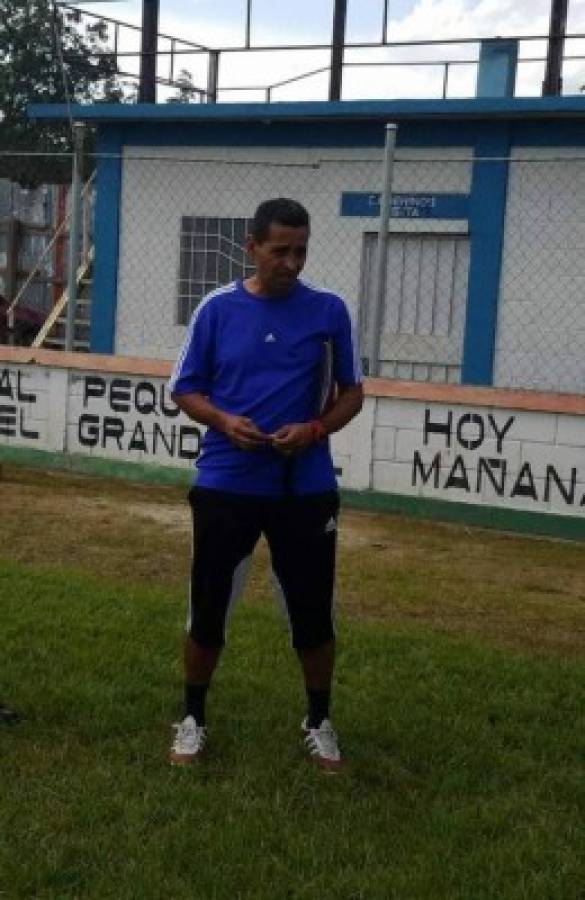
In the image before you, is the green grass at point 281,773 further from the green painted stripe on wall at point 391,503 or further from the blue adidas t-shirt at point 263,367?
the green painted stripe on wall at point 391,503

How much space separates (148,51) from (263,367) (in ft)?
48.7

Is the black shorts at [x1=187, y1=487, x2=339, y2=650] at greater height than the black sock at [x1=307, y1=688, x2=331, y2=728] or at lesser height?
greater

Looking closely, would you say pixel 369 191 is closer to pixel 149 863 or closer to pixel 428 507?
pixel 428 507

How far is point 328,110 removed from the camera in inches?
584

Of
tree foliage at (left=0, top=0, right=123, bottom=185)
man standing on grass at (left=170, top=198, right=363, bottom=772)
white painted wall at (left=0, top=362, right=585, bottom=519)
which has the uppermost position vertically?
tree foliage at (left=0, top=0, right=123, bottom=185)

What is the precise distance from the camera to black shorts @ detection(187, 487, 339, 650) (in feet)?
13.7

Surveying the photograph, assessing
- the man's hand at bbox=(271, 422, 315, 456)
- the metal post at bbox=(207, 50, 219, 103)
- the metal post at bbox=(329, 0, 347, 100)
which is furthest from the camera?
the metal post at bbox=(207, 50, 219, 103)

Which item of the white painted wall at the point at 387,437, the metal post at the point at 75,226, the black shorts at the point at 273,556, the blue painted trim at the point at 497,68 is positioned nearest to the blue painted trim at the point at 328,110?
the blue painted trim at the point at 497,68

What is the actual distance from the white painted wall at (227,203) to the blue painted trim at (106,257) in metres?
0.08

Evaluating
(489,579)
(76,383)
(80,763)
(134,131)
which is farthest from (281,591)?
(134,131)

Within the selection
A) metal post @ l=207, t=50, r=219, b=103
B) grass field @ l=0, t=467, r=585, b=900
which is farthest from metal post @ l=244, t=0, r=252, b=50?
grass field @ l=0, t=467, r=585, b=900

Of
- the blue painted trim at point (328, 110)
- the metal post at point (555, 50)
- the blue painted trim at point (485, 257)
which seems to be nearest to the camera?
the blue painted trim at point (328, 110)

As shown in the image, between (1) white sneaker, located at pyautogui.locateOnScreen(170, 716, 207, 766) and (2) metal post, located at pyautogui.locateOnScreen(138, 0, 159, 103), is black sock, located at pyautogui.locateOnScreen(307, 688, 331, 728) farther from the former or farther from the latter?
(2) metal post, located at pyautogui.locateOnScreen(138, 0, 159, 103)

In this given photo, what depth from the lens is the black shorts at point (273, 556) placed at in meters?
4.17
